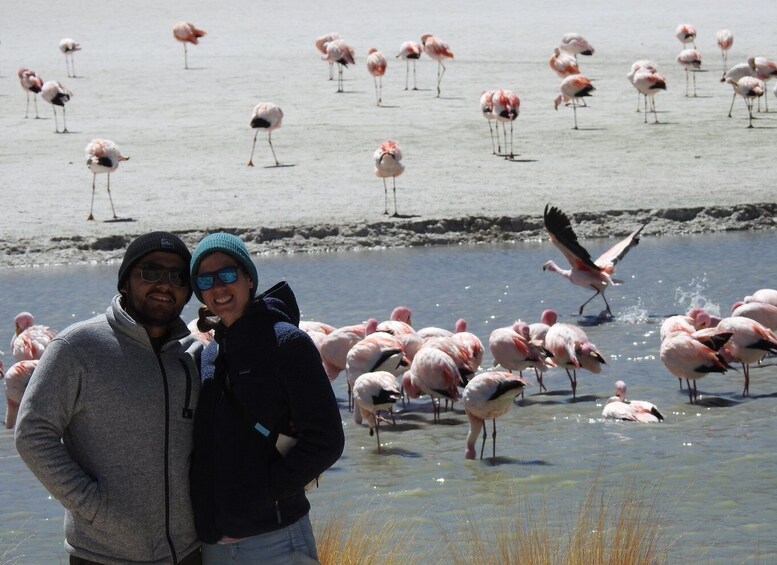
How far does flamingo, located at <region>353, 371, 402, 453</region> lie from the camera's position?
7.79m

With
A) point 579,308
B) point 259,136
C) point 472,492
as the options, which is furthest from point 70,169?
point 472,492

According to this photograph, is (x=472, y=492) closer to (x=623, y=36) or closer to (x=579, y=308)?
(x=579, y=308)

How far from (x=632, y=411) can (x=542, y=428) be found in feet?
1.92

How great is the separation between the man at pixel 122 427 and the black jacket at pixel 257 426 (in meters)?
0.07

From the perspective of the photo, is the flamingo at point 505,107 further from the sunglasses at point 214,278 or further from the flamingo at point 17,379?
the sunglasses at point 214,278

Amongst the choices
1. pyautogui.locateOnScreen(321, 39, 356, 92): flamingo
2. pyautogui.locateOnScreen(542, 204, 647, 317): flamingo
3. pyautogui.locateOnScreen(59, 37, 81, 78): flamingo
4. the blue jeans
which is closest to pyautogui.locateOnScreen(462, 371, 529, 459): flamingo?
pyautogui.locateOnScreen(542, 204, 647, 317): flamingo

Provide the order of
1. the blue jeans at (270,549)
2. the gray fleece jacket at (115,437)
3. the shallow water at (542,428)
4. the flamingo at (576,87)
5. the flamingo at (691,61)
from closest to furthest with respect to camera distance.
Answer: the gray fleece jacket at (115,437)
the blue jeans at (270,549)
the shallow water at (542,428)
the flamingo at (576,87)
the flamingo at (691,61)

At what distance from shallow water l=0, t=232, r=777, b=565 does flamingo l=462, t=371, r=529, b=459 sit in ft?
0.69

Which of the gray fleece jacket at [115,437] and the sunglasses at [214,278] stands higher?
the sunglasses at [214,278]

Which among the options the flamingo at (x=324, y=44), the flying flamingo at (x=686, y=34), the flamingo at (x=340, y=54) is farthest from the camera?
the flying flamingo at (x=686, y=34)

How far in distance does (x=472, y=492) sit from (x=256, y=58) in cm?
2214

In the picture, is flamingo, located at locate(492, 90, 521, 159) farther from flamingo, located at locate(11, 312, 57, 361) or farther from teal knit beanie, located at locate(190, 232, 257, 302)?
teal knit beanie, located at locate(190, 232, 257, 302)

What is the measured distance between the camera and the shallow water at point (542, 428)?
21.4 ft

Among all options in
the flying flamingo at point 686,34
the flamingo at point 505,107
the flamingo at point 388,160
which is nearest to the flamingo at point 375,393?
the flamingo at point 388,160
